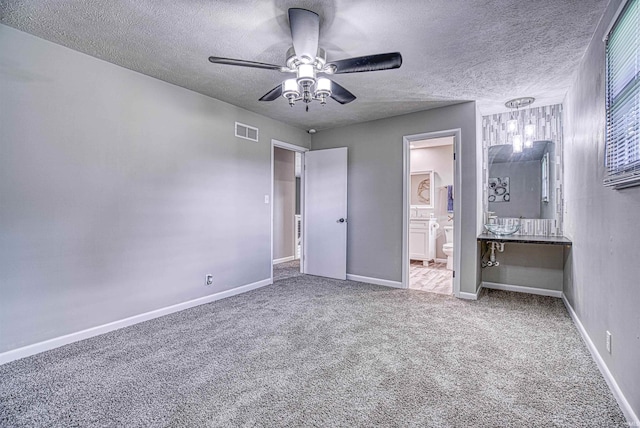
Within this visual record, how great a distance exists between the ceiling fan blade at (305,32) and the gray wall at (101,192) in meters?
1.83

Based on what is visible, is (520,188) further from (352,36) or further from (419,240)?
(352,36)

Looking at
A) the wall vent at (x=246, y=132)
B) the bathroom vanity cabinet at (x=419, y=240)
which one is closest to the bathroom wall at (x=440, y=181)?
the bathroom vanity cabinet at (x=419, y=240)

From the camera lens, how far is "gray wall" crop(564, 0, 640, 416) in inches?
63.0

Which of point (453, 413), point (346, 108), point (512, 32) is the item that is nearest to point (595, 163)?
point (512, 32)

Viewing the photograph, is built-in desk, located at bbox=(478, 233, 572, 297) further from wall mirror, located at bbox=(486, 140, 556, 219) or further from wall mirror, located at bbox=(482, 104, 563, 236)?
wall mirror, located at bbox=(486, 140, 556, 219)

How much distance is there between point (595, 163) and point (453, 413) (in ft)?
6.85

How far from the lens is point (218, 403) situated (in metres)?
1.75

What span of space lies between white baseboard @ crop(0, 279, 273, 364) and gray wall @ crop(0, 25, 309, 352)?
1.9 inches

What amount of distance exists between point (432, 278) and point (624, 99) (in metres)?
3.61

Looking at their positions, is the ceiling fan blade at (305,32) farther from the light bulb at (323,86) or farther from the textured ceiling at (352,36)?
the light bulb at (323,86)

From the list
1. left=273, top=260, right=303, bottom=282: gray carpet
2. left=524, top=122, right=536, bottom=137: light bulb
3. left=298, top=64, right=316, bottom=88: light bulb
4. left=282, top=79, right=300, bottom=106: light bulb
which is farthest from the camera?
left=273, top=260, right=303, bottom=282: gray carpet

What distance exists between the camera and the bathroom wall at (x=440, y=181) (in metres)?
6.29

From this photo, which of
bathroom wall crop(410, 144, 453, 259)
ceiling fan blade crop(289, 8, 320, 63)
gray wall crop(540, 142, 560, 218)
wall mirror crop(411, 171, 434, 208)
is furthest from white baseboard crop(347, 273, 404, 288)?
ceiling fan blade crop(289, 8, 320, 63)

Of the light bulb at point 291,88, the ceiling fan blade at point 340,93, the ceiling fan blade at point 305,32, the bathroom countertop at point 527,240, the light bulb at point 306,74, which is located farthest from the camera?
the bathroom countertop at point 527,240
